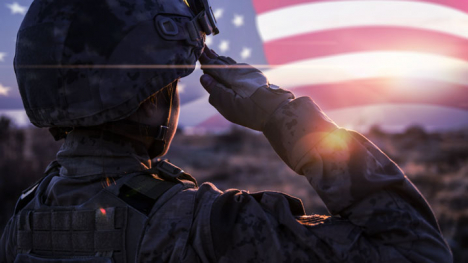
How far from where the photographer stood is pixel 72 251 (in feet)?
4.90

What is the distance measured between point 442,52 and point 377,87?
2360mm

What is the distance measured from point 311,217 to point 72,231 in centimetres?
85

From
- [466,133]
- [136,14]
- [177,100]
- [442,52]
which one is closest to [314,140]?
[177,100]

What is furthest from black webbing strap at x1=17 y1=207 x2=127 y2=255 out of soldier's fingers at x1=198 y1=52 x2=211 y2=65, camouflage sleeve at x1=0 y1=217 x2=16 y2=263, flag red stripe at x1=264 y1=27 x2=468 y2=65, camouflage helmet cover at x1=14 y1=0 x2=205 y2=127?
flag red stripe at x1=264 y1=27 x2=468 y2=65

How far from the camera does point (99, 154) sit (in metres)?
1.57

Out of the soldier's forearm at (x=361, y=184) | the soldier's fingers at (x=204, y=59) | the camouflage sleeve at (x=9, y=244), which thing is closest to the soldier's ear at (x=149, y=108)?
the soldier's fingers at (x=204, y=59)

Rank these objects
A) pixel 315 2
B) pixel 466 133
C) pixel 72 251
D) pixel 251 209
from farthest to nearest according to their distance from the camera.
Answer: pixel 466 133 → pixel 315 2 → pixel 72 251 → pixel 251 209

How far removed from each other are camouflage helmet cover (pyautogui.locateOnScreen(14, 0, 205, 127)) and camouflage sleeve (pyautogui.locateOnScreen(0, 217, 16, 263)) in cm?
49

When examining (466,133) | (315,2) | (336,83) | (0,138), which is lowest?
(466,133)

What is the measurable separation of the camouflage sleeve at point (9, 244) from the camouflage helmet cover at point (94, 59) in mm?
486

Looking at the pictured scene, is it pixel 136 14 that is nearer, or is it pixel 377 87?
pixel 136 14

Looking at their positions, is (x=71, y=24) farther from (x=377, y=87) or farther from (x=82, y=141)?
(x=377, y=87)

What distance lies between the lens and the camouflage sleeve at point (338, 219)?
4.14 ft

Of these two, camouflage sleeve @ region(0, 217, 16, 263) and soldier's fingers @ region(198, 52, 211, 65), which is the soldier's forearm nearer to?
soldier's fingers @ region(198, 52, 211, 65)
